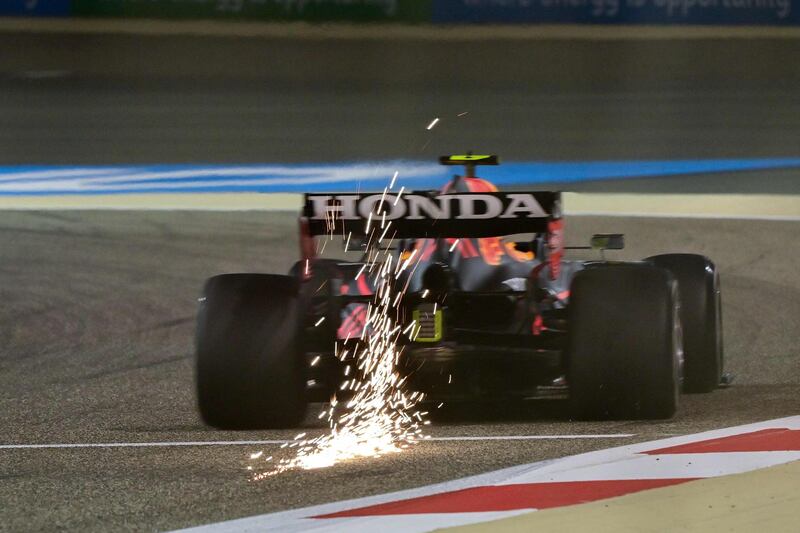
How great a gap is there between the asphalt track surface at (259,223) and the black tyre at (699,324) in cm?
19

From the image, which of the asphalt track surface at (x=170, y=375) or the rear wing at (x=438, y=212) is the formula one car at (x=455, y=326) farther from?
the asphalt track surface at (x=170, y=375)

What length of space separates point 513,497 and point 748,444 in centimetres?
127

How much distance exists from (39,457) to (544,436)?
2.06 metres

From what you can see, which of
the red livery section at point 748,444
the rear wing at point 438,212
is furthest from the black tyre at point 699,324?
the red livery section at point 748,444

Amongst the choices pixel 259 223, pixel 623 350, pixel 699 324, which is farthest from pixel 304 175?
pixel 623 350

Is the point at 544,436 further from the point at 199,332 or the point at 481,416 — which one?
the point at 199,332

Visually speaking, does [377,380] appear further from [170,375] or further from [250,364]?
[170,375]

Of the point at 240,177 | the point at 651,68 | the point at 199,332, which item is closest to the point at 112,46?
the point at 240,177

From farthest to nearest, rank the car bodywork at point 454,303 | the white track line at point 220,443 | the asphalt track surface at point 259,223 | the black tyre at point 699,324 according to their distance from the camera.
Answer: the black tyre at point 699,324
the car bodywork at point 454,303
the white track line at point 220,443
the asphalt track surface at point 259,223

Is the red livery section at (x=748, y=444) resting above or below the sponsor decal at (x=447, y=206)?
below

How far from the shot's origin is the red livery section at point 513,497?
14.8 ft

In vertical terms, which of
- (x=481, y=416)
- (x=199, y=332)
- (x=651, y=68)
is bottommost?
(x=481, y=416)

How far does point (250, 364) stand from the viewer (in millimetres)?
6633

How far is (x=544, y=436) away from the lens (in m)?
6.14
